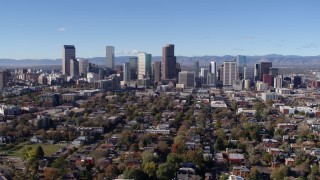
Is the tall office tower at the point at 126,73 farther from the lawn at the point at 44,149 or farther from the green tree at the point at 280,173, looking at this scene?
the green tree at the point at 280,173

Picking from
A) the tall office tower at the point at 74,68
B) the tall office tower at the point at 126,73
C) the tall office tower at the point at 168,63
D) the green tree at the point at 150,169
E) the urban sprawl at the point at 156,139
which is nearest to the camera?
the green tree at the point at 150,169

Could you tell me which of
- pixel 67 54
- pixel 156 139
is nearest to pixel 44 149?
pixel 156 139

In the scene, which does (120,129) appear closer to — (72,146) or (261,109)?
(72,146)

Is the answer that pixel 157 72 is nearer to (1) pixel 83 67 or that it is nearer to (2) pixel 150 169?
(1) pixel 83 67

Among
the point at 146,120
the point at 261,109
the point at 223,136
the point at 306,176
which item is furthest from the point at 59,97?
the point at 306,176

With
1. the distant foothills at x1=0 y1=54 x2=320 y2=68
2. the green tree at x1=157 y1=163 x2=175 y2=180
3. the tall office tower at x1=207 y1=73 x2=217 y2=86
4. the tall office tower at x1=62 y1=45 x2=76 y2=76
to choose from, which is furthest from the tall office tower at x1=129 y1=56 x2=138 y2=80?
the distant foothills at x1=0 y1=54 x2=320 y2=68

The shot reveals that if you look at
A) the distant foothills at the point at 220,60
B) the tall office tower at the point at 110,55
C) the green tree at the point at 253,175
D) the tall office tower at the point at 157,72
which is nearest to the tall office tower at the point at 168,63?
the tall office tower at the point at 157,72

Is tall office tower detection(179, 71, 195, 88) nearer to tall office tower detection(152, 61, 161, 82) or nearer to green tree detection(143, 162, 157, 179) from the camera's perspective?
tall office tower detection(152, 61, 161, 82)
